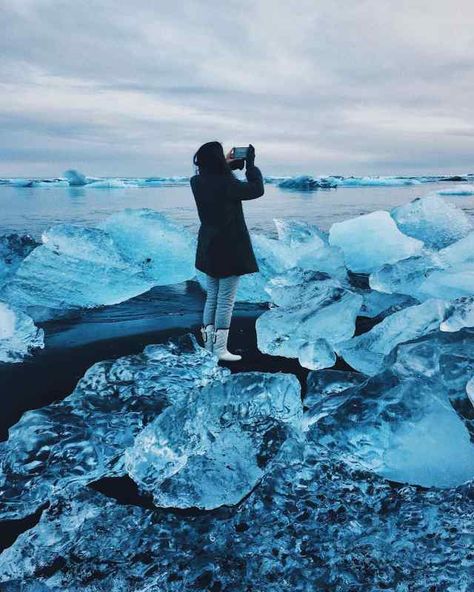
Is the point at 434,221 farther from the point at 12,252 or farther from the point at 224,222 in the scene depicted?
the point at 12,252

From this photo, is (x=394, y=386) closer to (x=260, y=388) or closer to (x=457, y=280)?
(x=260, y=388)

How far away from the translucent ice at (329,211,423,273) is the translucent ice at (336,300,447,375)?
268 centimetres

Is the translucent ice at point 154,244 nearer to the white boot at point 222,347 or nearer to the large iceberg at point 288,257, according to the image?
the large iceberg at point 288,257

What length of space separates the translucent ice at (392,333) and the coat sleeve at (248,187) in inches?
51.7

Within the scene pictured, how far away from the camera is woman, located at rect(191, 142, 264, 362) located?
2.91 m

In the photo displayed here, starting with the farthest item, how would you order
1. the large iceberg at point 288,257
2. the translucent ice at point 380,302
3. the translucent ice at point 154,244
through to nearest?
the translucent ice at point 154,244 → the large iceberg at point 288,257 → the translucent ice at point 380,302

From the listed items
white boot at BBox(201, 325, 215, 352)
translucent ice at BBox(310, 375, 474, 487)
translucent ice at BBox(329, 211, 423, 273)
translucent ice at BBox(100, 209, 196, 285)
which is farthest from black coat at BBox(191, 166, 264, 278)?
translucent ice at BBox(329, 211, 423, 273)

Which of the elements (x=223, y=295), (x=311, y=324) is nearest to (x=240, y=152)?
(x=223, y=295)

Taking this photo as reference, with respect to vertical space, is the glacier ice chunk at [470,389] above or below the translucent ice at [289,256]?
below

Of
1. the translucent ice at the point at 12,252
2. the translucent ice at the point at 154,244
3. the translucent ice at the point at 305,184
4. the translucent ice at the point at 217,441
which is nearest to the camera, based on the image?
the translucent ice at the point at 217,441

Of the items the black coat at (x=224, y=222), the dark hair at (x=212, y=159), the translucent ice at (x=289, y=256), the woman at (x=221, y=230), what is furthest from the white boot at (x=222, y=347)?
the translucent ice at (x=289, y=256)

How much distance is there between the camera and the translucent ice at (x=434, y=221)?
265 inches

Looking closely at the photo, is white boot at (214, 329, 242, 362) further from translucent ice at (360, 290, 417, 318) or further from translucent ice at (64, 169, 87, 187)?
translucent ice at (64, 169, 87, 187)

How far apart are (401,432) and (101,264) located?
152 inches
